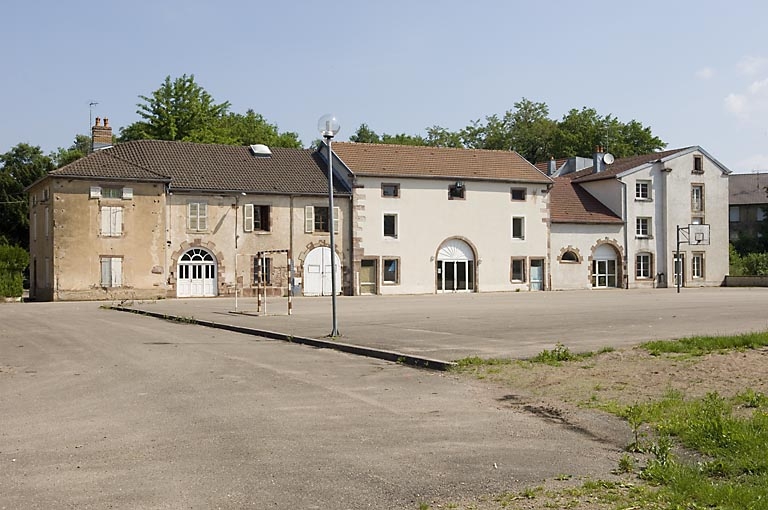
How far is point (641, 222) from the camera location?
56.0 meters

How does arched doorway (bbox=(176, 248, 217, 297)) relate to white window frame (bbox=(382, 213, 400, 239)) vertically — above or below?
below

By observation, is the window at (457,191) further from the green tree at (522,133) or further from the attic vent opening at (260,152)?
the green tree at (522,133)

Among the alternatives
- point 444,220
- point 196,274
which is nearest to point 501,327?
point 196,274

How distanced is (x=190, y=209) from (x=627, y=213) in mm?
27748

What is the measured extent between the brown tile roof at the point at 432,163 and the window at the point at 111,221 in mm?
12610

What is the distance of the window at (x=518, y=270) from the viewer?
51.7m

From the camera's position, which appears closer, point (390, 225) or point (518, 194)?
point (390, 225)

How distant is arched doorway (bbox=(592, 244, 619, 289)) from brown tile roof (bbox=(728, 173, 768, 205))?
36.5 metres

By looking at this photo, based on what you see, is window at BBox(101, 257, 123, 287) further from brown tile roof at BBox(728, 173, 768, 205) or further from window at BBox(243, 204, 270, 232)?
brown tile roof at BBox(728, 173, 768, 205)

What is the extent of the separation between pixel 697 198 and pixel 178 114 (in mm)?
35582

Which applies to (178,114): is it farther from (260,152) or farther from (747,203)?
(747,203)

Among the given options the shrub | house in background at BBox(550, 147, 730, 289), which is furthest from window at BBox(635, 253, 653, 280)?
the shrub

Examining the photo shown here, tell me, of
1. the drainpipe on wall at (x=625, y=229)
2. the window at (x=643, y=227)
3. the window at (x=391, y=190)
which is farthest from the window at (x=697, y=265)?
the window at (x=391, y=190)

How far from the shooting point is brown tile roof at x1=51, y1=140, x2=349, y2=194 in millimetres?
42875
